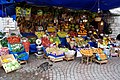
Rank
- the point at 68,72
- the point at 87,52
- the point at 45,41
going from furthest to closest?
the point at 45,41 → the point at 87,52 → the point at 68,72

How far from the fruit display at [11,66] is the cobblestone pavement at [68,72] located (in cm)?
13

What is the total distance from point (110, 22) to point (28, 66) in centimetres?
649

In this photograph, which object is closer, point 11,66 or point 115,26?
point 11,66

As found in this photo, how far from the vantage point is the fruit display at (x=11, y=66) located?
630cm

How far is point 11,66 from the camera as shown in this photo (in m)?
6.43

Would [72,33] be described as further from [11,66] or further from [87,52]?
[11,66]

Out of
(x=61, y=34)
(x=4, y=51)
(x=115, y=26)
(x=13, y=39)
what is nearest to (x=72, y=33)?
(x=61, y=34)

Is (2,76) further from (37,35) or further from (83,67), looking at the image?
(37,35)

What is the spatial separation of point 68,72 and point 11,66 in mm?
1917

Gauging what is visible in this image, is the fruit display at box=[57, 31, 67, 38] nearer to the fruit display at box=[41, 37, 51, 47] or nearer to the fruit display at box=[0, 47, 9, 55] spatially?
the fruit display at box=[41, 37, 51, 47]

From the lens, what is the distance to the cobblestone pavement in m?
5.91

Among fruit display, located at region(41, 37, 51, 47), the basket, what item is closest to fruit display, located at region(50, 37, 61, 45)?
fruit display, located at region(41, 37, 51, 47)

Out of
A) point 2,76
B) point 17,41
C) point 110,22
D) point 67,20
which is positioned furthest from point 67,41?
point 2,76

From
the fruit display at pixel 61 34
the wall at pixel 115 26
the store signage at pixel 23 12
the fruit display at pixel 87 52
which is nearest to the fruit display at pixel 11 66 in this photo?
the fruit display at pixel 87 52
